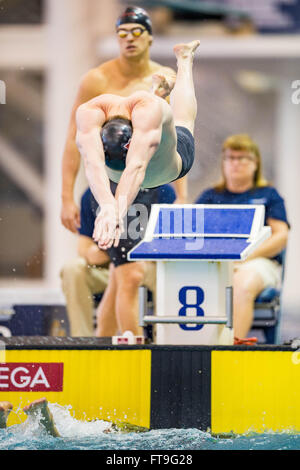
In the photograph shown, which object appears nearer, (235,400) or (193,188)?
(235,400)

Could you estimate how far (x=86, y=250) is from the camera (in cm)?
498

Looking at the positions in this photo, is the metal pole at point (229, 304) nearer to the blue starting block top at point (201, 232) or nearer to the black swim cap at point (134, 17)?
the blue starting block top at point (201, 232)

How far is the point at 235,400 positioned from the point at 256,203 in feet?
4.56

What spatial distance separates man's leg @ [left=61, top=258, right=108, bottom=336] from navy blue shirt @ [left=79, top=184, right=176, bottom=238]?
0.56ft

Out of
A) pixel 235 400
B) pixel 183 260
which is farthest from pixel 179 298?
pixel 235 400

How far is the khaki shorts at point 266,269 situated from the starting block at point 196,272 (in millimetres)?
404

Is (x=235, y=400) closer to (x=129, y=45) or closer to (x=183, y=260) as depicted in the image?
(x=183, y=260)

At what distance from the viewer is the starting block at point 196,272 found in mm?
4094

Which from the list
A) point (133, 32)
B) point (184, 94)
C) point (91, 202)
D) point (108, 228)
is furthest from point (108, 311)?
point (108, 228)

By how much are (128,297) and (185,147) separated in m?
0.94

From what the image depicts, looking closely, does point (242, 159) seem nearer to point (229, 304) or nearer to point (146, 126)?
point (229, 304)

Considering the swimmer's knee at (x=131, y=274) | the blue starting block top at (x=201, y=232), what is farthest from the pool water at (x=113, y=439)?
the swimmer's knee at (x=131, y=274)

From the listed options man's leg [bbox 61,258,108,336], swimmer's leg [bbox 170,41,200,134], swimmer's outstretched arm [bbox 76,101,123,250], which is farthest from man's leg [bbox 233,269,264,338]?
swimmer's outstretched arm [bbox 76,101,123,250]

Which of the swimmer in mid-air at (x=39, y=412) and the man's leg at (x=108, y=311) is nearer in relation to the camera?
the swimmer in mid-air at (x=39, y=412)
